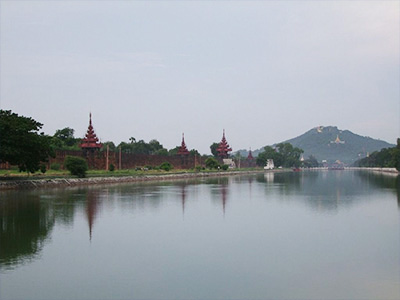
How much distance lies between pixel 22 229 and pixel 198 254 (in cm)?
733

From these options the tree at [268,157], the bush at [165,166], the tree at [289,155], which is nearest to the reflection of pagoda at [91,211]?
the bush at [165,166]

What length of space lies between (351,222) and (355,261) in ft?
24.9

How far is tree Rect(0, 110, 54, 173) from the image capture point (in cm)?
3614

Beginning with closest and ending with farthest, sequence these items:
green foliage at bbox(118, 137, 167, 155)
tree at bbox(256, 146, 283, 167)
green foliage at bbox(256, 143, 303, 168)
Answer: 1. green foliage at bbox(118, 137, 167, 155)
2. tree at bbox(256, 146, 283, 167)
3. green foliage at bbox(256, 143, 303, 168)

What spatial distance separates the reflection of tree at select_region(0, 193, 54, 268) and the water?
0.11ft

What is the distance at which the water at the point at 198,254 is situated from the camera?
32.9ft

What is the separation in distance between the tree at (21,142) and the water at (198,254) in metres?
13.9

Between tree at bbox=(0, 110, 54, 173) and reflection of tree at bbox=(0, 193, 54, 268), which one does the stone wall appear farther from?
reflection of tree at bbox=(0, 193, 54, 268)

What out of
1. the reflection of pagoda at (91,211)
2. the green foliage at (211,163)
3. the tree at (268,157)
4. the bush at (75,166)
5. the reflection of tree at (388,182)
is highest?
the tree at (268,157)

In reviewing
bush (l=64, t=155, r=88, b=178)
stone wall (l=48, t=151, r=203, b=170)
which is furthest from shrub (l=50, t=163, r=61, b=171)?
bush (l=64, t=155, r=88, b=178)

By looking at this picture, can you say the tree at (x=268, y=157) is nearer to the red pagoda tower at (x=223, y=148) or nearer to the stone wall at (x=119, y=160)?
the red pagoda tower at (x=223, y=148)

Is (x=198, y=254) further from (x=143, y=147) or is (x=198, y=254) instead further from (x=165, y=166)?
(x=143, y=147)

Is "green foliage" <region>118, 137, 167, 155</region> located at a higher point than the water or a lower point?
higher

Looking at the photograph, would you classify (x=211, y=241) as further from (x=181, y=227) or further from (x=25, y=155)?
(x=25, y=155)
